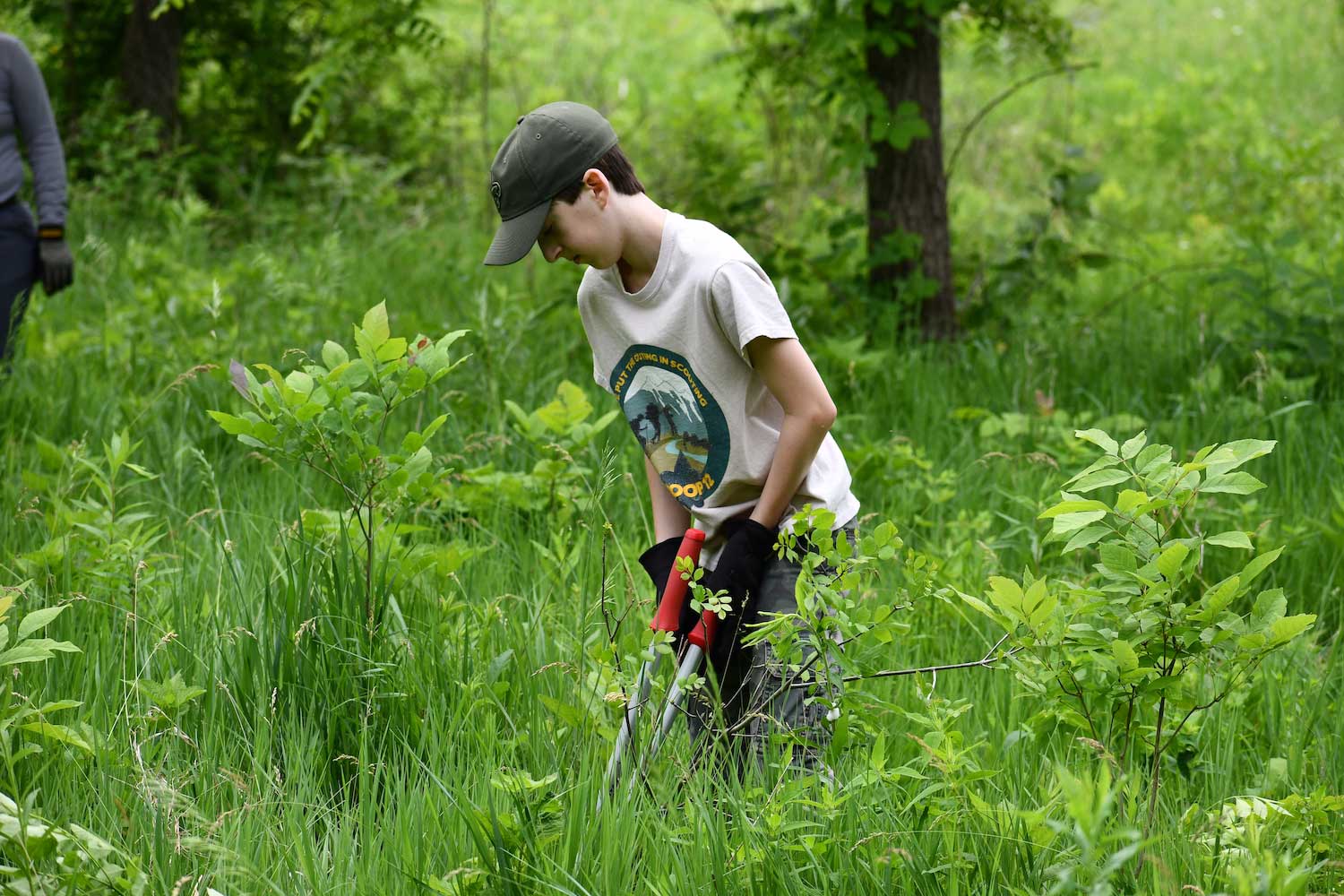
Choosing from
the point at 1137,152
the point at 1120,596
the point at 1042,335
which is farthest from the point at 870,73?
the point at 1137,152

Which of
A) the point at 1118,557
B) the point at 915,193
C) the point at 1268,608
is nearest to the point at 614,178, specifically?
the point at 1118,557

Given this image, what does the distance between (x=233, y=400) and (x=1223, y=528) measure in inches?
134

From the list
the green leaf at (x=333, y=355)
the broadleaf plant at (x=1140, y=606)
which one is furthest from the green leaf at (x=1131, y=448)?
the green leaf at (x=333, y=355)

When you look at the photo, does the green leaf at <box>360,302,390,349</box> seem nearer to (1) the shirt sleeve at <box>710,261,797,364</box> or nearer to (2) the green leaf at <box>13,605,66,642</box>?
(1) the shirt sleeve at <box>710,261,797,364</box>

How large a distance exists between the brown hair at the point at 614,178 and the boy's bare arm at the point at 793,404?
1.38 feet

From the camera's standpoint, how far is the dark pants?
4789 mm

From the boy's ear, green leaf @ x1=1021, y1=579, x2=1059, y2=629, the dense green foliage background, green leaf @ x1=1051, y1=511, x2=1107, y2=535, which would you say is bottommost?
the dense green foliage background

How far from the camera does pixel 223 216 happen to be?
8.75 m

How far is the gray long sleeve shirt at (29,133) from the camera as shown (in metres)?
4.82

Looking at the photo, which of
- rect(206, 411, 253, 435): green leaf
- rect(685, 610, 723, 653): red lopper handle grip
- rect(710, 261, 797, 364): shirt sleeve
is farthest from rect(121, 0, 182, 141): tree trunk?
rect(685, 610, 723, 653): red lopper handle grip

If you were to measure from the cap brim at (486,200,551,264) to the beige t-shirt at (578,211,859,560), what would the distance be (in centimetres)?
15

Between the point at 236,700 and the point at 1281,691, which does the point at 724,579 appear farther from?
the point at 1281,691

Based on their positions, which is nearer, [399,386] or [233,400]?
[399,386]

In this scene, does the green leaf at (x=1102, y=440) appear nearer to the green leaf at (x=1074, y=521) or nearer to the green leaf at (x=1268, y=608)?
the green leaf at (x=1074, y=521)
